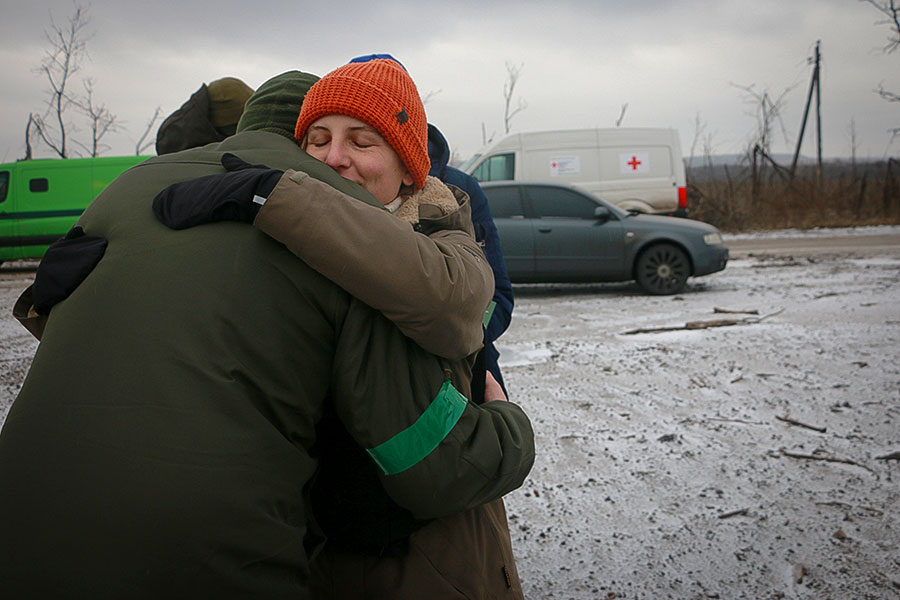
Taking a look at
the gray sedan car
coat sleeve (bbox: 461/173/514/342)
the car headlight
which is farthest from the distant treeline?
coat sleeve (bbox: 461/173/514/342)

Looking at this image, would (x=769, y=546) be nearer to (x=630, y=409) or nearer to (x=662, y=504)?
(x=662, y=504)

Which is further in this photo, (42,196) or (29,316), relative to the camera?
(42,196)

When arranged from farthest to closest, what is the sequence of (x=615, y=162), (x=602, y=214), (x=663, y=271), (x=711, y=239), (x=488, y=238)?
(x=615, y=162) < (x=602, y=214) < (x=711, y=239) < (x=663, y=271) < (x=488, y=238)

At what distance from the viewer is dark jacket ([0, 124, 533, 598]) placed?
2.50ft

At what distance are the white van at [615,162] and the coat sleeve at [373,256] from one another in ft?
36.1

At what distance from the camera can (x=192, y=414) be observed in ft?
2.63

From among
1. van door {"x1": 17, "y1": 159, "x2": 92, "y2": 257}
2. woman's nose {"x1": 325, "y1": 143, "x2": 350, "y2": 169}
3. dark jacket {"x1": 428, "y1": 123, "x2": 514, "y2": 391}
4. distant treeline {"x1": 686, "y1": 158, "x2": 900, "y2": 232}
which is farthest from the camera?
distant treeline {"x1": 686, "y1": 158, "x2": 900, "y2": 232}

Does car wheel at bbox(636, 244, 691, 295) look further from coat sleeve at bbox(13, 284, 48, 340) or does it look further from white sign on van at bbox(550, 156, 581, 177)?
coat sleeve at bbox(13, 284, 48, 340)

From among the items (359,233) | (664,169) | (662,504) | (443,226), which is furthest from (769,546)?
(664,169)

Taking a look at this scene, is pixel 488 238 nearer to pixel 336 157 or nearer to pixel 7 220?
pixel 336 157

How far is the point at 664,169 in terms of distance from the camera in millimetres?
11750

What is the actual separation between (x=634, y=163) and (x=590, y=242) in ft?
13.4

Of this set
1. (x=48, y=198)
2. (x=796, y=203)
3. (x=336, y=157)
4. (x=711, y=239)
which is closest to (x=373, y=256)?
(x=336, y=157)

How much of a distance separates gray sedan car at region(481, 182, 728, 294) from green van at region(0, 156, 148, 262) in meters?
7.44
